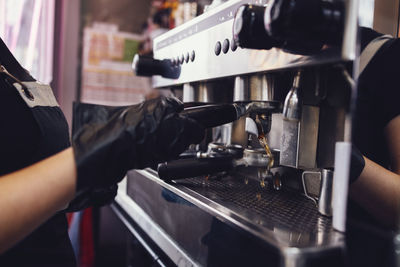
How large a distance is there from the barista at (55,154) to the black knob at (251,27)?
14 cm

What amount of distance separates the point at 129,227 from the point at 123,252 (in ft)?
2.43

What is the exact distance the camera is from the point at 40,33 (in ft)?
5.12

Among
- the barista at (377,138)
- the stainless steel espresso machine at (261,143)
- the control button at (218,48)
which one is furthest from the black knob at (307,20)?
the control button at (218,48)

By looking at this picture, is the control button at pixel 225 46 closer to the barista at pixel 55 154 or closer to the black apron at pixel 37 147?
the barista at pixel 55 154

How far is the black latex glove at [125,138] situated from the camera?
414 mm

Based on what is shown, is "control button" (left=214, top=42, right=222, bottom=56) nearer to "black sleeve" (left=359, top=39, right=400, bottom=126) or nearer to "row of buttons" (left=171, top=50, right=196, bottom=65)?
"row of buttons" (left=171, top=50, right=196, bottom=65)

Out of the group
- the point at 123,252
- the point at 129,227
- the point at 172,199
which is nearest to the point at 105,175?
the point at 172,199

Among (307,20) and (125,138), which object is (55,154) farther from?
(307,20)

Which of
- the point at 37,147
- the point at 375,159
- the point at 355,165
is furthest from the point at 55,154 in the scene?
the point at 375,159

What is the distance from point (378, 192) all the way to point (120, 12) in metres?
1.72

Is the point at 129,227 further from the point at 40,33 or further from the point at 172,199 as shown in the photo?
the point at 40,33

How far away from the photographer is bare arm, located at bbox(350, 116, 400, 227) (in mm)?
506

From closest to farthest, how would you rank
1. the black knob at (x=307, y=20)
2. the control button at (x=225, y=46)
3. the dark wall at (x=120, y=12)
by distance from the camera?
the black knob at (x=307, y=20), the control button at (x=225, y=46), the dark wall at (x=120, y=12)

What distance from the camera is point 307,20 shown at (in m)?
0.37
